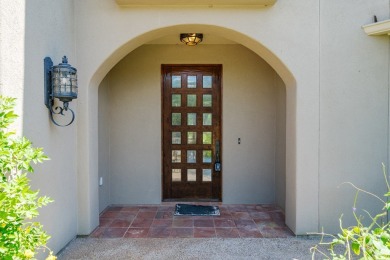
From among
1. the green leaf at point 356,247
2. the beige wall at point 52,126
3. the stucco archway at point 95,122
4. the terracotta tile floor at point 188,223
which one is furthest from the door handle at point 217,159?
the green leaf at point 356,247

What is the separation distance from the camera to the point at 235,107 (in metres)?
4.66

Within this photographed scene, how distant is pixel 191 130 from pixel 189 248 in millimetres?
2135

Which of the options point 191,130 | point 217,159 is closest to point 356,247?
point 217,159

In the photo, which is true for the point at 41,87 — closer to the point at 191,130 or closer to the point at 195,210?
the point at 191,130

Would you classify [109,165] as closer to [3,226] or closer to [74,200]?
[74,200]

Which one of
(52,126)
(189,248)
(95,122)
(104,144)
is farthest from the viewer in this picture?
(104,144)

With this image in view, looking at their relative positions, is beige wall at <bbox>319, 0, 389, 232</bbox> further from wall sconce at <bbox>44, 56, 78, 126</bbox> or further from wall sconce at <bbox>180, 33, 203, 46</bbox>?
wall sconce at <bbox>44, 56, 78, 126</bbox>

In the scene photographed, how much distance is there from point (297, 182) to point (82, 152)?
2.62m

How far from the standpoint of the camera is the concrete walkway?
9.55 ft

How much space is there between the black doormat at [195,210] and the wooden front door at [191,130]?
0.33 meters

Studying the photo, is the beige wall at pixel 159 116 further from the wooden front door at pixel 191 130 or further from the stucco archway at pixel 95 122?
the stucco archway at pixel 95 122

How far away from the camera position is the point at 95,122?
357cm

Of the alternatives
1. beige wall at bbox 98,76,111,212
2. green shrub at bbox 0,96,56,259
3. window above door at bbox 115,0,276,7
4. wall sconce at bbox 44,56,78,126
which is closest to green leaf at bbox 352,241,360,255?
green shrub at bbox 0,96,56,259

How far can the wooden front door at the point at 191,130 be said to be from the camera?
187 inches
